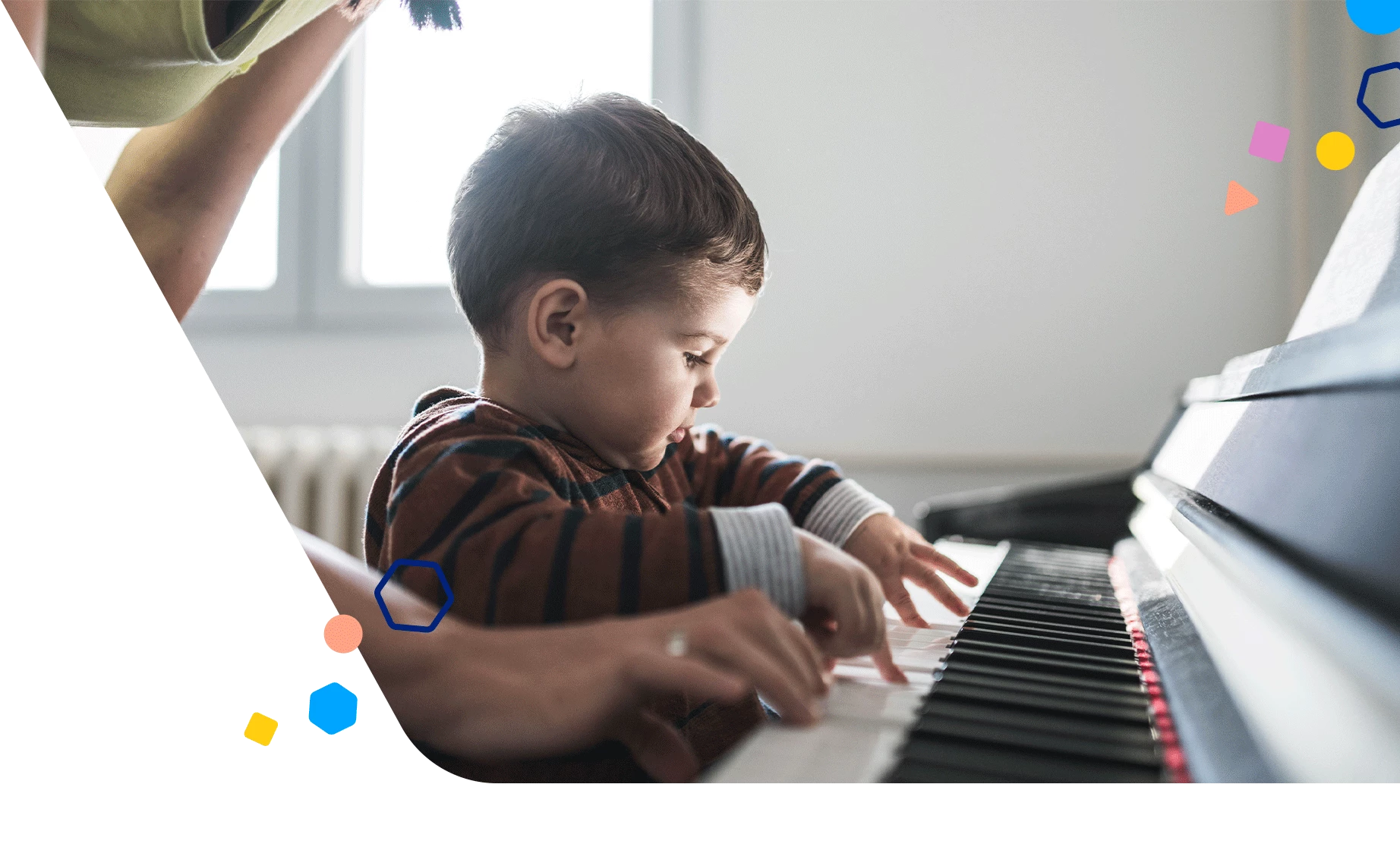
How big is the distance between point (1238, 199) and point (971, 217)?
3.7 inches

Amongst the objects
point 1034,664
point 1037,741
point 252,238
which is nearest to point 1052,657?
Answer: point 1034,664

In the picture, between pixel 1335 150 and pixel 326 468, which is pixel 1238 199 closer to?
pixel 1335 150

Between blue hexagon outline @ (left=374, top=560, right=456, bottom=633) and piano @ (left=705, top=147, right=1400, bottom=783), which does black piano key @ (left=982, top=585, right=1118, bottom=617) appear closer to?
piano @ (left=705, top=147, right=1400, bottom=783)

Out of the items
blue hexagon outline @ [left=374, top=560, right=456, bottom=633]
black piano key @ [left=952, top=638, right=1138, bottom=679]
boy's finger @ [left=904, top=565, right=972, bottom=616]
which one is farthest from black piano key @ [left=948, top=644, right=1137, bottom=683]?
blue hexagon outline @ [left=374, top=560, right=456, bottom=633]

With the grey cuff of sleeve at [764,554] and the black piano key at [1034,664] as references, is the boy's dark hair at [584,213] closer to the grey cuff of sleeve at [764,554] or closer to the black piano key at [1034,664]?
the grey cuff of sleeve at [764,554]

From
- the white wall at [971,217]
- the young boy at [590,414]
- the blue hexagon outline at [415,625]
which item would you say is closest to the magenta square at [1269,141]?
the white wall at [971,217]

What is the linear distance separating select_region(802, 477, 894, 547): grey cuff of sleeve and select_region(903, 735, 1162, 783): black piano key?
0.27 meters

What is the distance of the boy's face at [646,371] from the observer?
233 millimetres

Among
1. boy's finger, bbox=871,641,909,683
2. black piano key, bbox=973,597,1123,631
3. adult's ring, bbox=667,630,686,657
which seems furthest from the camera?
black piano key, bbox=973,597,1123,631

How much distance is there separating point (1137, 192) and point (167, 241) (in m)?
0.34

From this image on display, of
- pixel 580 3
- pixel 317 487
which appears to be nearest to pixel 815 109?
pixel 580 3

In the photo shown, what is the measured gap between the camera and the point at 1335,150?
0.30 m

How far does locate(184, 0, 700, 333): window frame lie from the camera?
0.29 m

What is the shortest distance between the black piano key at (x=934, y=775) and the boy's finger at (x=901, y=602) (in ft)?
0.69
